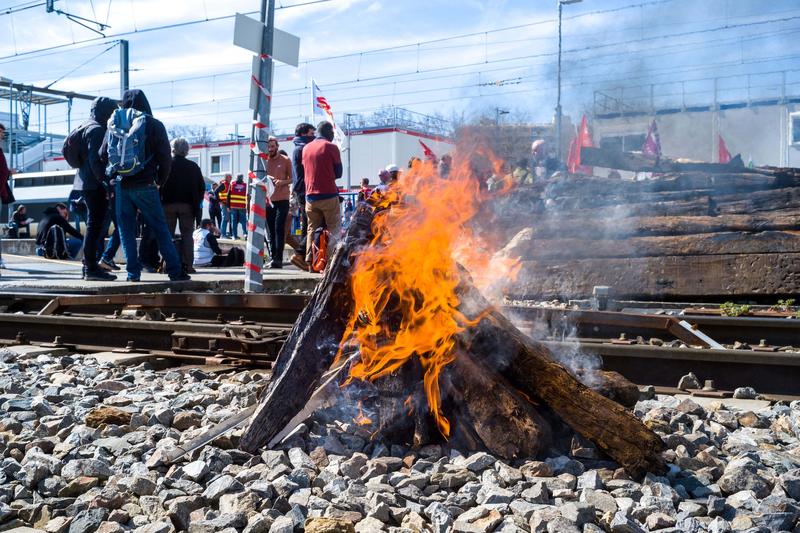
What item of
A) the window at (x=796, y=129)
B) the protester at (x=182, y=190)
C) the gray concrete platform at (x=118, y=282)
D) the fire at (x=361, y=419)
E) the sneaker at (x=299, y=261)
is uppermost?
the window at (x=796, y=129)

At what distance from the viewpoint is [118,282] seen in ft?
37.6

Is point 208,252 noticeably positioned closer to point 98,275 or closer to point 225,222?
point 98,275

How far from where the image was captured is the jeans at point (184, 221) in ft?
42.4

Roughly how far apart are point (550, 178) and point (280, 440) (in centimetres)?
991

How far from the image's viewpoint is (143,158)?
1045cm

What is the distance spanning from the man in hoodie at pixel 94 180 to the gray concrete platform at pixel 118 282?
359mm

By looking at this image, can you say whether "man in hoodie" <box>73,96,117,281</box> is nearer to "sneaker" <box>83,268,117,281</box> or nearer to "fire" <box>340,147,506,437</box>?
"sneaker" <box>83,268,117,281</box>

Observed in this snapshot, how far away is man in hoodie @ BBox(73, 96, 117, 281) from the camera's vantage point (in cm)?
1121

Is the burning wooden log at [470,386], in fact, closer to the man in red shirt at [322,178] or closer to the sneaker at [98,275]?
the man in red shirt at [322,178]

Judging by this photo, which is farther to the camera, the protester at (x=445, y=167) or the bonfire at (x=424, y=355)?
the protester at (x=445, y=167)

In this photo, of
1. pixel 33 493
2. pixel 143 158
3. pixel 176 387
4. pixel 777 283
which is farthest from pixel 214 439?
pixel 777 283

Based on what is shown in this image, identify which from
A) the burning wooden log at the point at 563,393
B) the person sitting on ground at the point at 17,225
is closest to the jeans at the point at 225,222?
the person sitting on ground at the point at 17,225

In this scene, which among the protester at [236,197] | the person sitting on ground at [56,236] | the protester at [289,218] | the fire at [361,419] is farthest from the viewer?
the protester at [236,197]

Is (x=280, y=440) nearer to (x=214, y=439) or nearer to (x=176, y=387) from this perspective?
(x=214, y=439)
